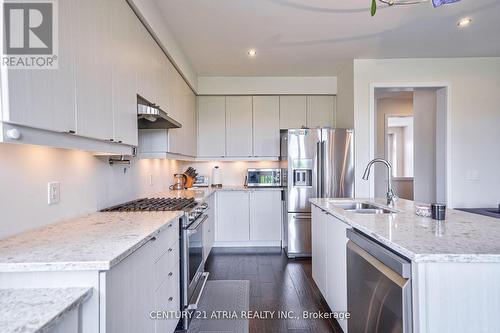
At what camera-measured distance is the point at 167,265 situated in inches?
68.1

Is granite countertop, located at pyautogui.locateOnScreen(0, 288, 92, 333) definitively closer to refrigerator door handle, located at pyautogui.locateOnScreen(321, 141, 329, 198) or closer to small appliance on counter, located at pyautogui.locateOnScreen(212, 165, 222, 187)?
refrigerator door handle, located at pyautogui.locateOnScreen(321, 141, 329, 198)

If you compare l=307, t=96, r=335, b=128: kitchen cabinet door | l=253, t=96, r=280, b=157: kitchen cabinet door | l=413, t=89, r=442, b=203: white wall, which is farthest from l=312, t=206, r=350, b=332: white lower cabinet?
l=413, t=89, r=442, b=203: white wall

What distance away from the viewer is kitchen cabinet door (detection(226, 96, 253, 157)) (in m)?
4.38

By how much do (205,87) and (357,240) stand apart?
3.50 m

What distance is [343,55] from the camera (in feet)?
11.4

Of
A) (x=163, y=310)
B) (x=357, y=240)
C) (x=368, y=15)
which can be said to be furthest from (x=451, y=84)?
(x=163, y=310)

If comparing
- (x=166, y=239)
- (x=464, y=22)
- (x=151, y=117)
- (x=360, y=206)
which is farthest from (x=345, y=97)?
(x=166, y=239)

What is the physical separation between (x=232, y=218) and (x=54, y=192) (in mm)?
2774

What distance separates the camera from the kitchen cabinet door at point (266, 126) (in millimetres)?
4363

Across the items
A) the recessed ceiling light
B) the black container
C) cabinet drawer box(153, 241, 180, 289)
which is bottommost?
cabinet drawer box(153, 241, 180, 289)

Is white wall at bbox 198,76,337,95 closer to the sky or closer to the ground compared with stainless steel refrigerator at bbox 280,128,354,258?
closer to the sky

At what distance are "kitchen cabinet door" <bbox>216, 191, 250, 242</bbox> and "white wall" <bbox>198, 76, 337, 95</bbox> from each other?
1668mm

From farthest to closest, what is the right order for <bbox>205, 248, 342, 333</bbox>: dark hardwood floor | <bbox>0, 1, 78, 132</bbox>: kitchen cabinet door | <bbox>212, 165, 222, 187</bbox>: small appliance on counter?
<bbox>212, 165, 222, 187</bbox>: small appliance on counter < <bbox>205, 248, 342, 333</bbox>: dark hardwood floor < <bbox>0, 1, 78, 132</bbox>: kitchen cabinet door

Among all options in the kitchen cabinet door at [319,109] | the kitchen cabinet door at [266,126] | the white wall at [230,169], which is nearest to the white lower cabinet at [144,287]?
the kitchen cabinet door at [266,126]
